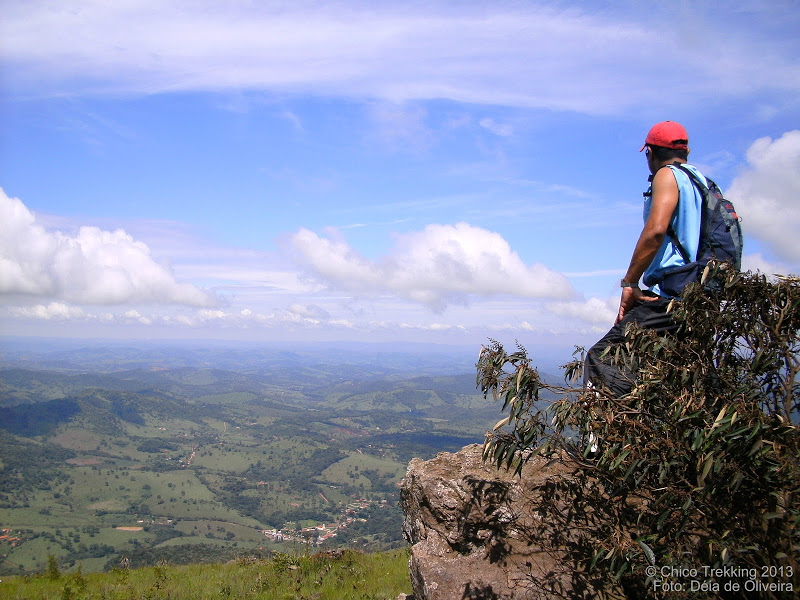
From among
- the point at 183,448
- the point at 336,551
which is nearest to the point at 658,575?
the point at 336,551

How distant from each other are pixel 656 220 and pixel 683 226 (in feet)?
0.77

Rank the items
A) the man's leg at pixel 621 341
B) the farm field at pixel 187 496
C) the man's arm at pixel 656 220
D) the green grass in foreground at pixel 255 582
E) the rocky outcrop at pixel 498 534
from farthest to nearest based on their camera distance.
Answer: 1. the farm field at pixel 187 496
2. the green grass in foreground at pixel 255 582
3. the rocky outcrop at pixel 498 534
4. the man's arm at pixel 656 220
5. the man's leg at pixel 621 341

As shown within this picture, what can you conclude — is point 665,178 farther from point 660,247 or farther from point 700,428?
point 700,428

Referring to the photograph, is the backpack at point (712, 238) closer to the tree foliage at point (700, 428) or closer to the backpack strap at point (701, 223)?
the backpack strap at point (701, 223)

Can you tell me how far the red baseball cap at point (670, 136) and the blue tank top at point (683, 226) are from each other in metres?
0.29

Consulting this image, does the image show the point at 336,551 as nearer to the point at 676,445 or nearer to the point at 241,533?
the point at 676,445

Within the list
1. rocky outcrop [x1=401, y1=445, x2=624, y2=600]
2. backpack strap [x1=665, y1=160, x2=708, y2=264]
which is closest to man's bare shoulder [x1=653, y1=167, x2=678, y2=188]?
backpack strap [x1=665, y1=160, x2=708, y2=264]

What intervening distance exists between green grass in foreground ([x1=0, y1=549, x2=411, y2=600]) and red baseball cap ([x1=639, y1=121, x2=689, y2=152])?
23.1ft

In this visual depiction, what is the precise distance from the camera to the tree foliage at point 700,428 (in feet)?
9.92

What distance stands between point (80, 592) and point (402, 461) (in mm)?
173152

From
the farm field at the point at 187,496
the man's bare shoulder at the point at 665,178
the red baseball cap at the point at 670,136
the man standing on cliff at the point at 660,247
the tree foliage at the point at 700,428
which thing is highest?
the red baseball cap at the point at 670,136

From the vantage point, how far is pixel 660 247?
4.20m

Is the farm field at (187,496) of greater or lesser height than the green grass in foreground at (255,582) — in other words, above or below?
below

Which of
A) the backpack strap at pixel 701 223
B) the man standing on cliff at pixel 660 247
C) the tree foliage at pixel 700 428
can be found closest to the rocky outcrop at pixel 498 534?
the tree foliage at pixel 700 428
